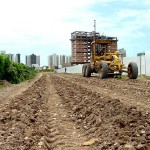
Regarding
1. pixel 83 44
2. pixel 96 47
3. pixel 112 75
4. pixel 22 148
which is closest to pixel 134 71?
pixel 112 75

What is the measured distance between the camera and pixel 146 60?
3553cm

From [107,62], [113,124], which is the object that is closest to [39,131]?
[113,124]

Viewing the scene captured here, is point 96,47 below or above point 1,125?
above

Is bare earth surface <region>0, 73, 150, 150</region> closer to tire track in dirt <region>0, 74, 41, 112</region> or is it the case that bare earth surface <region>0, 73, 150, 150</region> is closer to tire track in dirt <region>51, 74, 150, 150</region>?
tire track in dirt <region>51, 74, 150, 150</region>

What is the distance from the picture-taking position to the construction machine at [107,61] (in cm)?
Result: 2558

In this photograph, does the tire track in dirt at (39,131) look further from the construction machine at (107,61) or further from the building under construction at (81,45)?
the building under construction at (81,45)

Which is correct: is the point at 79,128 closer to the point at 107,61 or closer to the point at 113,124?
the point at 113,124

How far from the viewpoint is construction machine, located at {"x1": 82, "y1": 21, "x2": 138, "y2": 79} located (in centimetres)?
→ 2558

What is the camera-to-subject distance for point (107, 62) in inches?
1037

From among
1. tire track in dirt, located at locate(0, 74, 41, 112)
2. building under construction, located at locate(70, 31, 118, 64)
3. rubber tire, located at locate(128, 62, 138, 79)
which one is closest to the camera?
tire track in dirt, located at locate(0, 74, 41, 112)

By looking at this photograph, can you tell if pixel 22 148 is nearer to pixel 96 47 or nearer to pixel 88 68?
pixel 96 47

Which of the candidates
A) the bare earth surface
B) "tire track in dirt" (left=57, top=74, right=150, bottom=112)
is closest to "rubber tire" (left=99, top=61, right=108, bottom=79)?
"tire track in dirt" (left=57, top=74, right=150, bottom=112)

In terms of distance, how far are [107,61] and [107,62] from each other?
40 cm

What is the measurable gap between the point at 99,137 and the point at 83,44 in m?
26.6
